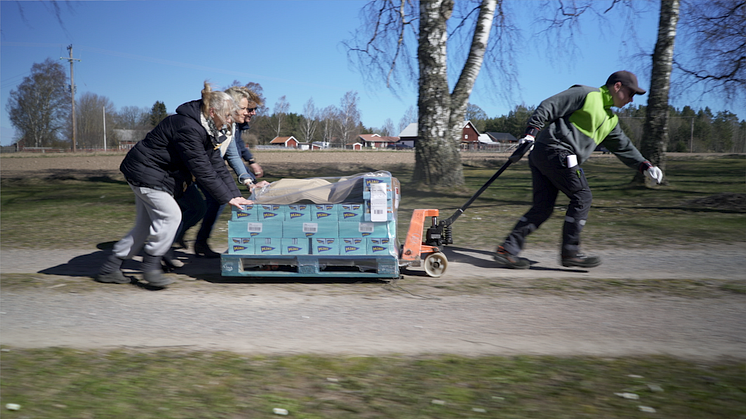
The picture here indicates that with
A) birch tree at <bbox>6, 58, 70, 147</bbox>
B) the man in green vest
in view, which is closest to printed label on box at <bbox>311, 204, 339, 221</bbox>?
the man in green vest

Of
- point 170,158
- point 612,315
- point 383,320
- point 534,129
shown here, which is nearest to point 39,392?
point 383,320

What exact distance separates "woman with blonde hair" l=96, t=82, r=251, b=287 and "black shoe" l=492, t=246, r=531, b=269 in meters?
2.73

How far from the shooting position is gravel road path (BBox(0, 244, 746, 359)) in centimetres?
318

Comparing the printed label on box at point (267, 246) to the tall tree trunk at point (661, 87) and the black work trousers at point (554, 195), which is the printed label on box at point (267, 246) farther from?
the tall tree trunk at point (661, 87)

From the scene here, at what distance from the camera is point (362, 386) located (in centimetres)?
257

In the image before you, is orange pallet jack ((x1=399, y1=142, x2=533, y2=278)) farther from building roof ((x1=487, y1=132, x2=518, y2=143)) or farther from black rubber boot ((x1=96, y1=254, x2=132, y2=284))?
building roof ((x1=487, y1=132, x2=518, y2=143))

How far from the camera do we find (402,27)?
501 inches

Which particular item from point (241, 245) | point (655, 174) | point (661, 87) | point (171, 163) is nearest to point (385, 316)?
point (241, 245)

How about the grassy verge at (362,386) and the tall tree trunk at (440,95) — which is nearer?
the grassy verge at (362,386)

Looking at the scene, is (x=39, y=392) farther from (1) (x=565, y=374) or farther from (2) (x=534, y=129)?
(2) (x=534, y=129)

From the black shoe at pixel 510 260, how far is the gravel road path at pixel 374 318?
175 mm

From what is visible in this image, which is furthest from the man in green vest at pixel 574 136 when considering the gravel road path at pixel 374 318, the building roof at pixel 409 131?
the building roof at pixel 409 131

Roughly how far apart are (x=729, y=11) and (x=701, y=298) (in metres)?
11.5

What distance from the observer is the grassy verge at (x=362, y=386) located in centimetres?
232
